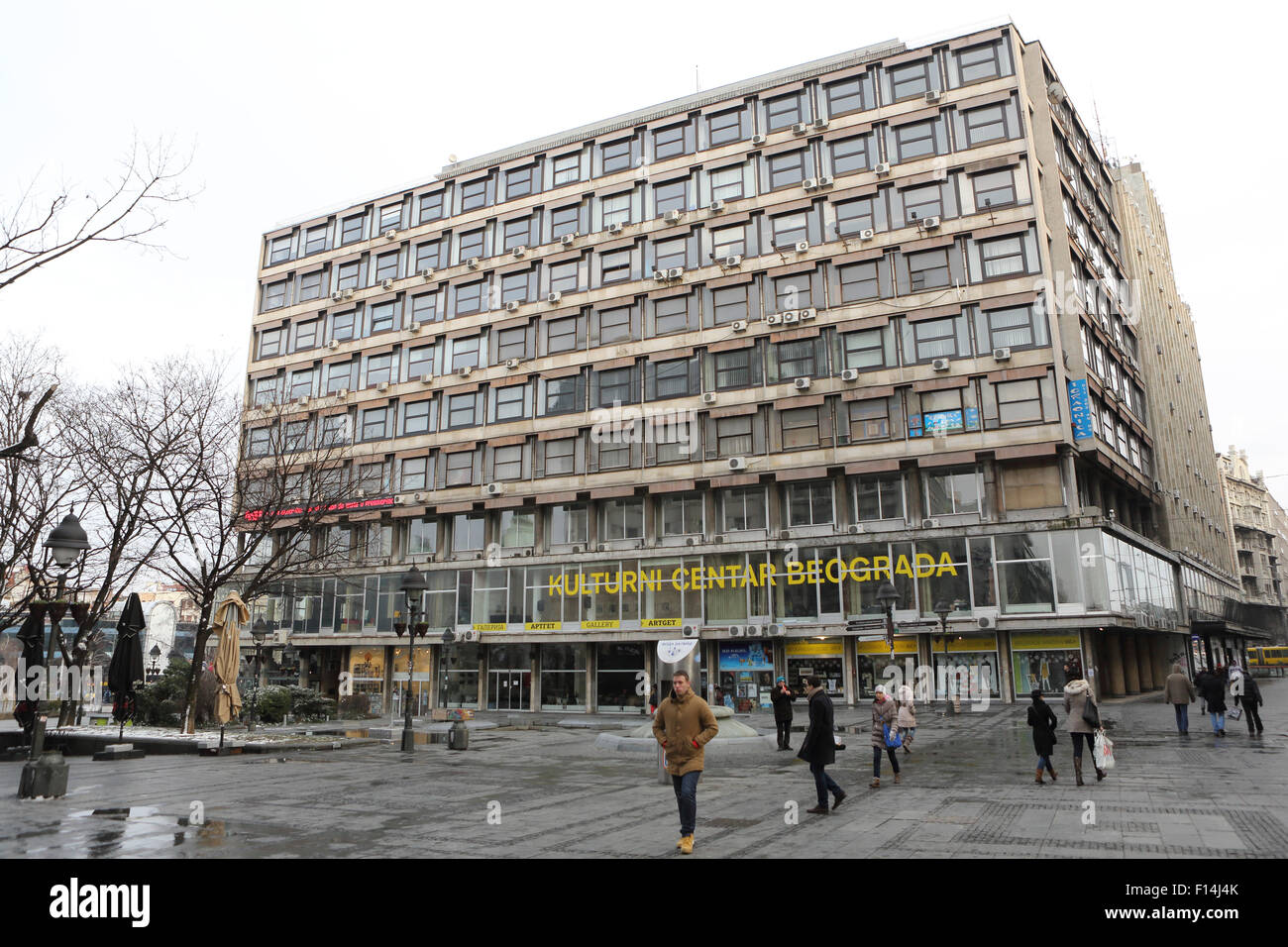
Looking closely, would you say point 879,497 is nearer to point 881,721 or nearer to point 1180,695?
point 1180,695

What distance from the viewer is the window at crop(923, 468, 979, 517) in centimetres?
3262

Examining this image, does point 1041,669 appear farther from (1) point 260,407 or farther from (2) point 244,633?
(2) point 244,633

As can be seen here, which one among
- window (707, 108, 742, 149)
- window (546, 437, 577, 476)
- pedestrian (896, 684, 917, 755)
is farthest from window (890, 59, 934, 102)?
pedestrian (896, 684, 917, 755)

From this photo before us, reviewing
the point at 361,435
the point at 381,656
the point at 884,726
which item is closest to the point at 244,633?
the point at 381,656

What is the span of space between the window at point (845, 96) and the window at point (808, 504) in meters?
17.2

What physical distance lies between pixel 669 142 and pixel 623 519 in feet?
62.5

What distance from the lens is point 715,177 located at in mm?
39844

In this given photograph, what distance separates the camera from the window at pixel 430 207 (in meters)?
47.2

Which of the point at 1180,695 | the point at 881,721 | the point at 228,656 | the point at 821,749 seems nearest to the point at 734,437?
the point at 1180,695

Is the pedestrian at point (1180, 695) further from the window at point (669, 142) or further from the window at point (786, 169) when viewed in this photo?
the window at point (669, 142)

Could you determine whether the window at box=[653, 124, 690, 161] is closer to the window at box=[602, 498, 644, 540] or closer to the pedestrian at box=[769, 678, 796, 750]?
the window at box=[602, 498, 644, 540]

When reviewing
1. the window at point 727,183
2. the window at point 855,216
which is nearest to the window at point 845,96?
the window at point 855,216

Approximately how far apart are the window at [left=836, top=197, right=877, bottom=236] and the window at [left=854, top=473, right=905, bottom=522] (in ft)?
35.8
